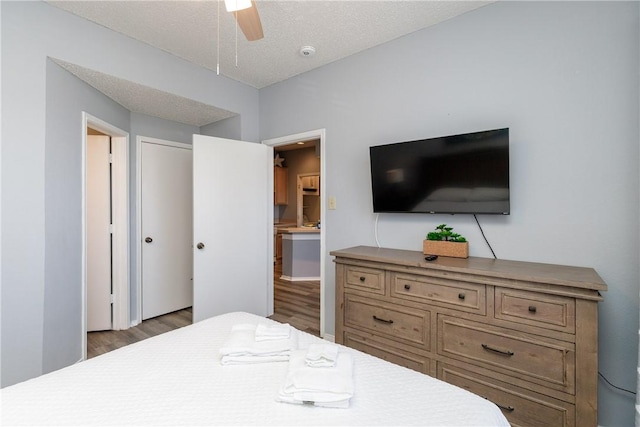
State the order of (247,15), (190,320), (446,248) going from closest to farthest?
(247,15)
(446,248)
(190,320)

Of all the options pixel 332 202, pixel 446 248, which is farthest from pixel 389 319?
pixel 332 202

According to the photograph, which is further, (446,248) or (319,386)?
(446,248)

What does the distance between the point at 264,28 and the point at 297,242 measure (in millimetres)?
3519

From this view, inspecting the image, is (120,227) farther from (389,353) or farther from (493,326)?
(493,326)

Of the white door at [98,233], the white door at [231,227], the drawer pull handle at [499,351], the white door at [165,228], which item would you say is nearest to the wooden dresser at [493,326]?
the drawer pull handle at [499,351]

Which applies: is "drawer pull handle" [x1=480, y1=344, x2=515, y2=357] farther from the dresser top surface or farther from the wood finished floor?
the wood finished floor

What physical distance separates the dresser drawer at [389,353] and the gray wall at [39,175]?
212 centimetres

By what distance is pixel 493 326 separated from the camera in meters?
1.67

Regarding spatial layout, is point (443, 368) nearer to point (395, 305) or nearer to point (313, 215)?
point (395, 305)

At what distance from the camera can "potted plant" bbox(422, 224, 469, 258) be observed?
2.08 m

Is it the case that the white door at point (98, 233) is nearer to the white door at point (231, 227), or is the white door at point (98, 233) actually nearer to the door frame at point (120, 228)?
the door frame at point (120, 228)

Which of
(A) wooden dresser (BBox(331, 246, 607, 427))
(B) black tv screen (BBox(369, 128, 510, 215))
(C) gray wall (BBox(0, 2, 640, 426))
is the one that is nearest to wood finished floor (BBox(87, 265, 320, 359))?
(C) gray wall (BBox(0, 2, 640, 426))

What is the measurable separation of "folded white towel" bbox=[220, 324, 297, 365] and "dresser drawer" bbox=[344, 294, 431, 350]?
91 centimetres

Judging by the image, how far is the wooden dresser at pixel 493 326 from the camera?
4.76 ft
